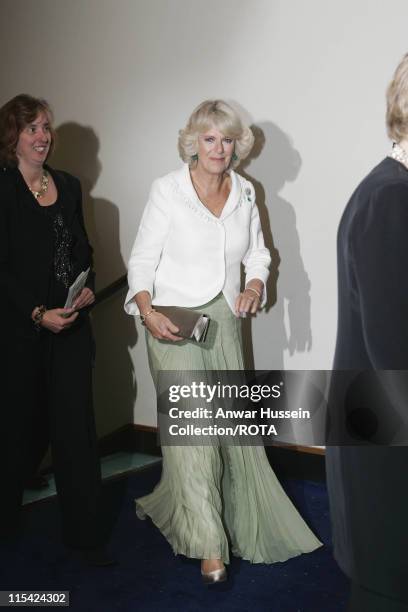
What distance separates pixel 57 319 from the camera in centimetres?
302

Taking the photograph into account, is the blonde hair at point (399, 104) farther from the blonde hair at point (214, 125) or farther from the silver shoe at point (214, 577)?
the silver shoe at point (214, 577)

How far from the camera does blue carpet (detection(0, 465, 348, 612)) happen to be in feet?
8.85

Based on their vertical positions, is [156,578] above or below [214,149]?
below

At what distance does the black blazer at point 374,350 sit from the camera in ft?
4.37

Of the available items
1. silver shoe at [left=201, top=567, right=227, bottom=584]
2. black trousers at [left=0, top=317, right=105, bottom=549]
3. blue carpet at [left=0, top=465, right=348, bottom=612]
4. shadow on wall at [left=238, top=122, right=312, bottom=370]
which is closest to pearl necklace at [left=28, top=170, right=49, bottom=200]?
black trousers at [left=0, top=317, right=105, bottom=549]

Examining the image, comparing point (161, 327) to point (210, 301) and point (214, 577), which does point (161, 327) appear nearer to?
point (210, 301)

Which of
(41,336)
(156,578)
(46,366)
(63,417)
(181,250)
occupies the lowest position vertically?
(156,578)

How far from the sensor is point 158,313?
9.76 feet

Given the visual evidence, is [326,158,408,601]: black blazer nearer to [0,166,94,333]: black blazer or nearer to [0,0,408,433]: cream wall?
[0,166,94,333]: black blazer

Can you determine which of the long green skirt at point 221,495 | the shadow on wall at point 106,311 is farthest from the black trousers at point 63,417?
the shadow on wall at point 106,311

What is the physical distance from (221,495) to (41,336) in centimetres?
104

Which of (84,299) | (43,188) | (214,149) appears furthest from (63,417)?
(214,149)

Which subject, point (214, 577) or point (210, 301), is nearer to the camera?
point (214, 577)

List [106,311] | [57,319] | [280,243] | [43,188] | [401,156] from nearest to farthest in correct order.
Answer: [401,156], [57,319], [43,188], [280,243], [106,311]
